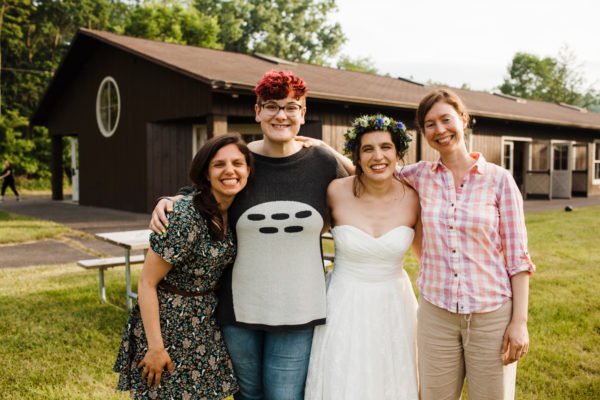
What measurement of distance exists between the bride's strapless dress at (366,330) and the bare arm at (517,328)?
0.52 metres

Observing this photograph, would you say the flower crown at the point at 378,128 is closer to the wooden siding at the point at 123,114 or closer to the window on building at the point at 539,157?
the wooden siding at the point at 123,114

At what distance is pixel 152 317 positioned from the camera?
2469 millimetres

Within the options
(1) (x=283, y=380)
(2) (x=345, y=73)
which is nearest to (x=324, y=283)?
(1) (x=283, y=380)

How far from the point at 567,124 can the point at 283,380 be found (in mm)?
21337

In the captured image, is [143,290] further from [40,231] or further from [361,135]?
[40,231]

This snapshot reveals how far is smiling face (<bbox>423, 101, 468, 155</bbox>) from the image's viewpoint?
8.38 ft

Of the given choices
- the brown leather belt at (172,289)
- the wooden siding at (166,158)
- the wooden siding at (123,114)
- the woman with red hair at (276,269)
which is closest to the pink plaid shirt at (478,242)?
the woman with red hair at (276,269)

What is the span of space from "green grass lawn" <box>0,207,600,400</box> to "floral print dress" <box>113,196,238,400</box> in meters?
1.38

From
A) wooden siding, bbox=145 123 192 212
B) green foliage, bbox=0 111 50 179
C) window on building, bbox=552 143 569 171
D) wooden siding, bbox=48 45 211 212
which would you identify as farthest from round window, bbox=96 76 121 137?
window on building, bbox=552 143 569 171

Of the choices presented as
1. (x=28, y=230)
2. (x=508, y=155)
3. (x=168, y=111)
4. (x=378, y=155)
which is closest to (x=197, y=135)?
(x=168, y=111)

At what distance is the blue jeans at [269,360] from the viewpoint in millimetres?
2646

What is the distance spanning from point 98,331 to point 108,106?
504 inches

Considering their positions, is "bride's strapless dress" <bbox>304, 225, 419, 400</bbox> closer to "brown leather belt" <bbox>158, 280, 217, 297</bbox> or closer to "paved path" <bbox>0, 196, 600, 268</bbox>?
"brown leather belt" <bbox>158, 280, 217, 297</bbox>

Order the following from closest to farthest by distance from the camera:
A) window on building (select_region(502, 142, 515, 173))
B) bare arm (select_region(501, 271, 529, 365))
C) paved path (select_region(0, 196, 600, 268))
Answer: bare arm (select_region(501, 271, 529, 365)), paved path (select_region(0, 196, 600, 268)), window on building (select_region(502, 142, 515, 173))
